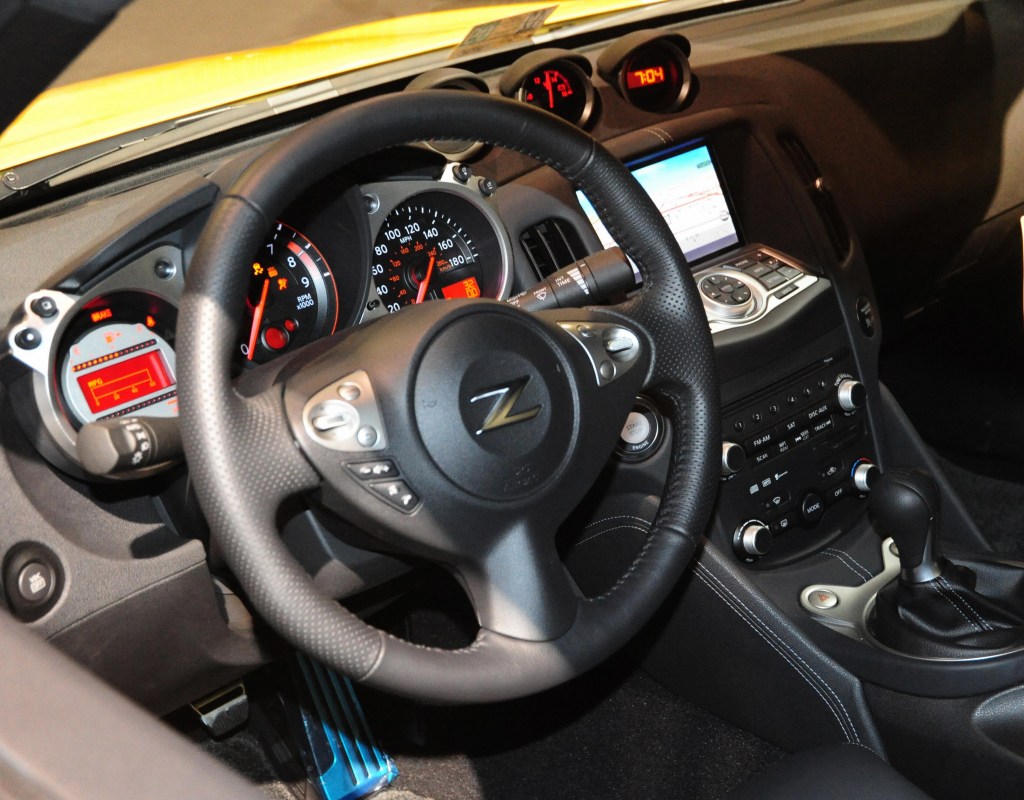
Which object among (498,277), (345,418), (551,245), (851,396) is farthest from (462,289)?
(851,396)

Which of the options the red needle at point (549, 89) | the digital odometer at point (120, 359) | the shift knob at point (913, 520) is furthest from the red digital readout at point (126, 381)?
the shift knob at point (913, 520)

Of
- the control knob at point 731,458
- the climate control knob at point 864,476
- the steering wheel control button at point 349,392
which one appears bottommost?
the climate control knob at point 864,476

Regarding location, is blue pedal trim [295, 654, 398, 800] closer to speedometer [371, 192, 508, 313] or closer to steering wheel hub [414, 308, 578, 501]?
speedometer [371, 192, 508, 313]

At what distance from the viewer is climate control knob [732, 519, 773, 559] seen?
1.74m

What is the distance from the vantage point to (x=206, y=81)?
66.0 inches

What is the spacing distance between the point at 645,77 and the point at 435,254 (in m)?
0.59

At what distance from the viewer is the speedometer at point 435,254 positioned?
1.56 m

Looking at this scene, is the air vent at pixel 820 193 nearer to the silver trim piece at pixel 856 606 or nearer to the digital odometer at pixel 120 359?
the silver trim piece at pixel 856 606

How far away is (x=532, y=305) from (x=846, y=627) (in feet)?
2.67

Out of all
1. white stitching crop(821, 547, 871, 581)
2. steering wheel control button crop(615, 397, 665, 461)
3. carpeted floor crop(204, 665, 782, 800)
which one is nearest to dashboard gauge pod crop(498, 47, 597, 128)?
steering wheel control button crop(615, 397, 665, 461)

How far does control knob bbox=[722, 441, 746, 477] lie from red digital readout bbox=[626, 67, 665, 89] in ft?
2.15

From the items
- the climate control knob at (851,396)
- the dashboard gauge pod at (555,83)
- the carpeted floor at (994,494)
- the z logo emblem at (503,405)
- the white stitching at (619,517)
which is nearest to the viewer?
the z logo emblem at (503,405)

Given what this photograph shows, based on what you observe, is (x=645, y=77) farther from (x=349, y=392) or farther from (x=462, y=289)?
(x=349, y=392)

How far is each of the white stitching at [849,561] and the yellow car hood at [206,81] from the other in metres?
1.13
